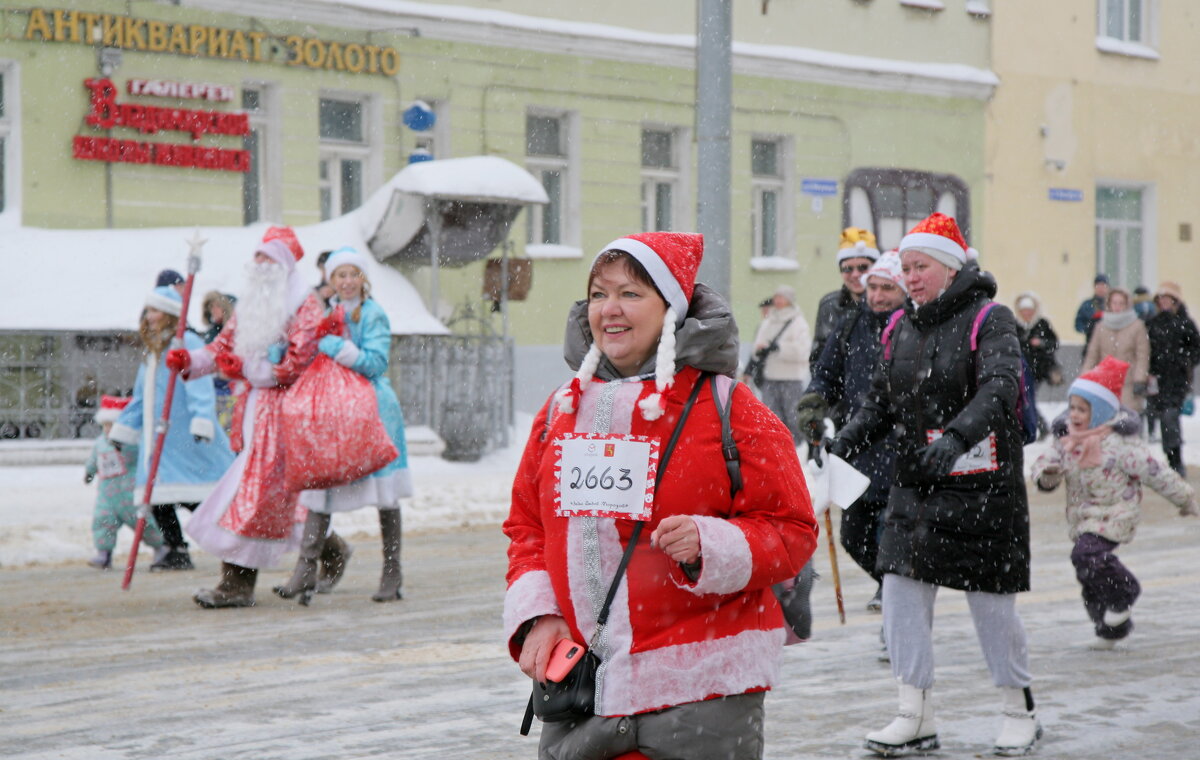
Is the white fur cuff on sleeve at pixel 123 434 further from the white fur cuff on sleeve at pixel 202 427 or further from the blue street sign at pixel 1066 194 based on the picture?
the blue street sign at pixel 1066 194

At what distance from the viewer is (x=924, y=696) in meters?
6.12

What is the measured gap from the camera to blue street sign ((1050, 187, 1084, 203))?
30.4 meters

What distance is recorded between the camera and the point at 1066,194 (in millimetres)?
30531

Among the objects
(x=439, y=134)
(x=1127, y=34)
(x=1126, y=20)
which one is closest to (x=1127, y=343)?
(x=439, y=134)

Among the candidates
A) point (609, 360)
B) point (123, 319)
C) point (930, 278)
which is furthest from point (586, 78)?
point (609, 360)

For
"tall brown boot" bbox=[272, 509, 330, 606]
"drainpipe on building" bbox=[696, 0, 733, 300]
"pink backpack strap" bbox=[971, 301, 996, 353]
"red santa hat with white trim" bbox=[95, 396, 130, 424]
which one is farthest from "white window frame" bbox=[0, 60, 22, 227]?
"pink backpack strap" bbox=[971, 301, 996, 353]

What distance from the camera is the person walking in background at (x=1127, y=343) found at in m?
18.2

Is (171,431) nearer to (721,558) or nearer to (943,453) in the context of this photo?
(943,453)

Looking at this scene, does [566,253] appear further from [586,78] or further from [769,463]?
[769,463]

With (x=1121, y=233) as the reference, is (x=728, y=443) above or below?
below

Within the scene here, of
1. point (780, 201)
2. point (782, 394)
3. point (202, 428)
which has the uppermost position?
point (780, 201)

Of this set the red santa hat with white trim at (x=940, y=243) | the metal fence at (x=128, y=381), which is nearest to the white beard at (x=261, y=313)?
the red santa hat with white trim at (x=940, y=243)

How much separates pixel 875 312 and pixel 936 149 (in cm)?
2170

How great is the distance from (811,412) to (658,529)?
162 inches
